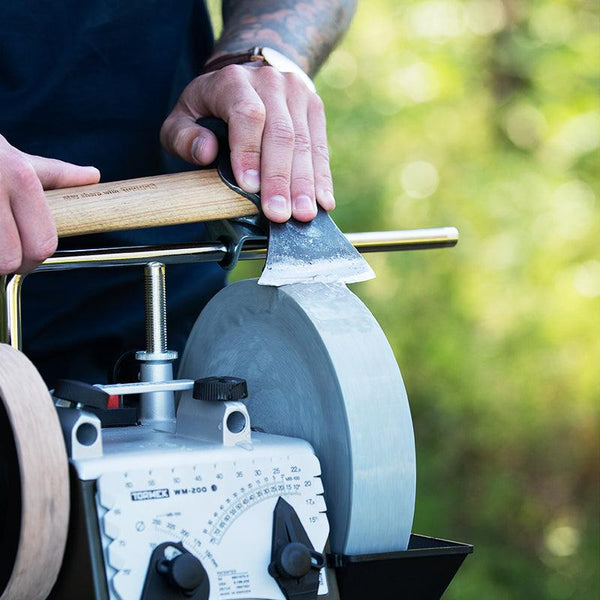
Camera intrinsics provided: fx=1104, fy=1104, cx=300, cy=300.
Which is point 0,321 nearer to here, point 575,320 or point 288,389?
point 288,389

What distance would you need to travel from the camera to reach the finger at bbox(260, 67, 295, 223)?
1279 mm

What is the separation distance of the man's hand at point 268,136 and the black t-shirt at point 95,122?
0.21 metres

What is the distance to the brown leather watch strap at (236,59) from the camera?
1.54m

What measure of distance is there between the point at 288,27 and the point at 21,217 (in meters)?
0.77

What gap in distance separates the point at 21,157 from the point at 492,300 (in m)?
3.72

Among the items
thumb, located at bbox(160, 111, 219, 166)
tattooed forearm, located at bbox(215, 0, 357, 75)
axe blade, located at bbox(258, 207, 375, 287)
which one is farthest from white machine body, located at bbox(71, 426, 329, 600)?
tattooed forearm, located at bbox(215, 0, 357, 75)

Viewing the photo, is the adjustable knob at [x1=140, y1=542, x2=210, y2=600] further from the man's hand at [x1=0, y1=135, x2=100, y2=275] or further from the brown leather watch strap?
the brown leather watch strap

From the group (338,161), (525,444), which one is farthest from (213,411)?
(525,444)

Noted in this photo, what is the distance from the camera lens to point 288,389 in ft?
3.88

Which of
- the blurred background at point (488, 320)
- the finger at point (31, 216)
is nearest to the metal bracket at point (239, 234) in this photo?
the finger at point (31, 216)

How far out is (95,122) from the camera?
1631 mm

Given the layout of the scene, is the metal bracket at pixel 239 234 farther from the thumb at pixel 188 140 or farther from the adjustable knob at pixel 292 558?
the adjustable knob at pixel 292 558

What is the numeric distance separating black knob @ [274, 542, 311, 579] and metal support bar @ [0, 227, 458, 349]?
412 mm

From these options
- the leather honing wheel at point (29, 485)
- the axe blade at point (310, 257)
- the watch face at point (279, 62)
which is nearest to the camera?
the leather honing wheel at point (29, 485)
